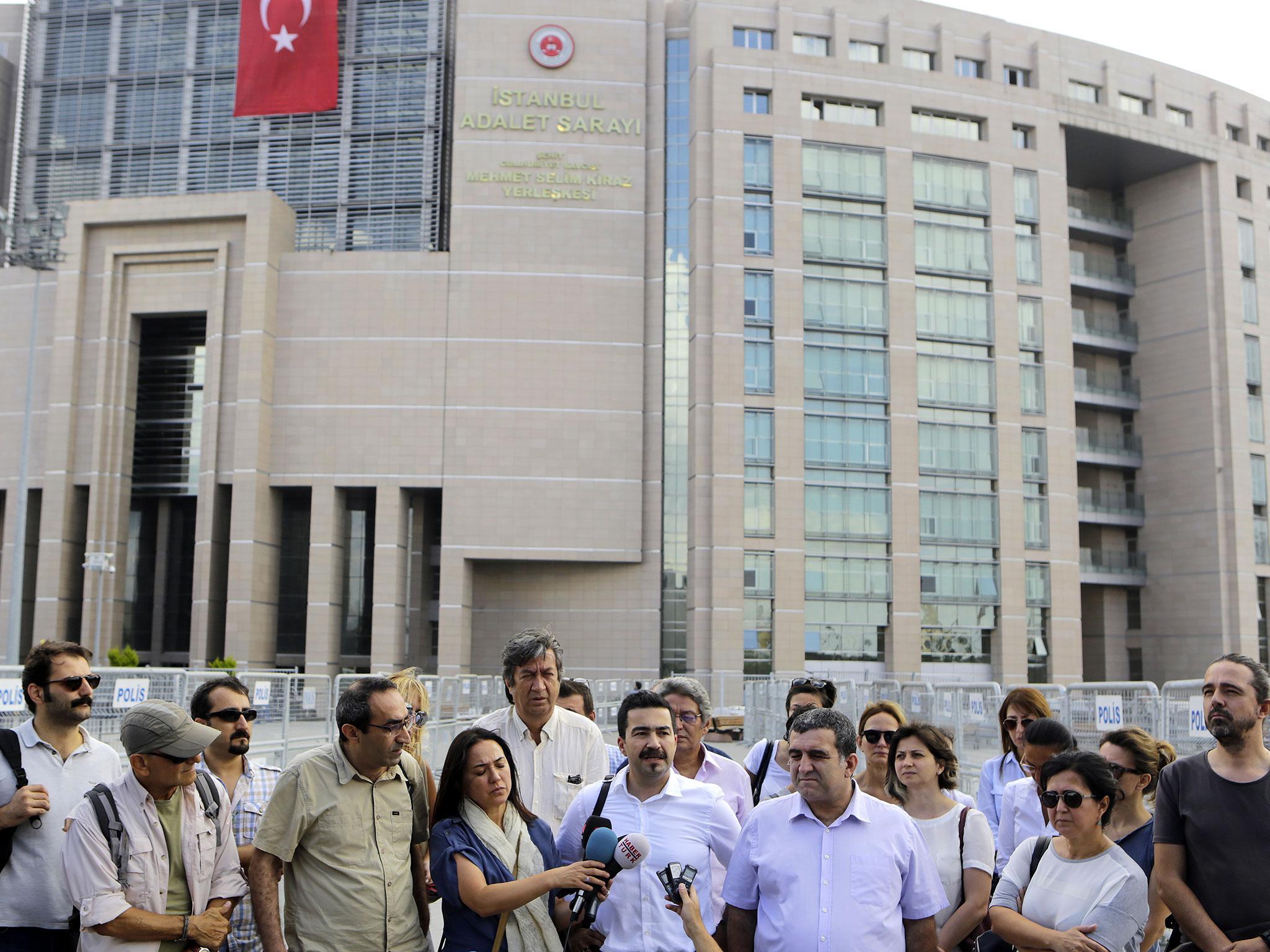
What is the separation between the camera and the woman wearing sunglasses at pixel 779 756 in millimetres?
7965

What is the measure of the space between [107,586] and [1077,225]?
45.6m

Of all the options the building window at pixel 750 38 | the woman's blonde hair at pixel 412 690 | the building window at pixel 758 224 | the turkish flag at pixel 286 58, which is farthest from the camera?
the turkish flag at pixel 286 58

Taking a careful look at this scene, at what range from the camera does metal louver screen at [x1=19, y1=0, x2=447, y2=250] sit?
52656 mm

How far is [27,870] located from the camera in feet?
18.6

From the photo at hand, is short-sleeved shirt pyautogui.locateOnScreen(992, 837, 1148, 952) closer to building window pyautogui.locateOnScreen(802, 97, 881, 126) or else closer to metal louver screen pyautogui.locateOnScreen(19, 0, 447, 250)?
building window pyautogui.locateOnScreen(802, 97, 881, 126)

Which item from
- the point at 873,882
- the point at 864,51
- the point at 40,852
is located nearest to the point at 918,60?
the point at 864,51

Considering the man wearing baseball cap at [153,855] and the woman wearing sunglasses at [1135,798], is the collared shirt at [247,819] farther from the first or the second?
the woman wearing sunglasses at [1135,798]

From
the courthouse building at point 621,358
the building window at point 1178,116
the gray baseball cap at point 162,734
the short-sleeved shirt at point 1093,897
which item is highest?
the building window at point 1178,116

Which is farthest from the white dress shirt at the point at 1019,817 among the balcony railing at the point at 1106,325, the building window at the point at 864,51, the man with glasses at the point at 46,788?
the balcony railing at the point at 1106,325

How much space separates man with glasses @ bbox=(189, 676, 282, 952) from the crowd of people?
12 centimetres

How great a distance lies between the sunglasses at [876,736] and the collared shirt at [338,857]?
313cm

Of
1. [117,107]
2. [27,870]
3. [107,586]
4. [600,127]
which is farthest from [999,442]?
[27,870]

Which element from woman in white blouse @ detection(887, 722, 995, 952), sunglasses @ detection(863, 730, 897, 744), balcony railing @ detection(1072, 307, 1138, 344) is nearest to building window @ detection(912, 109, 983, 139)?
balcony railing @ detection(1072, 307, 1138, 344)

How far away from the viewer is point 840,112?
1977 inches
